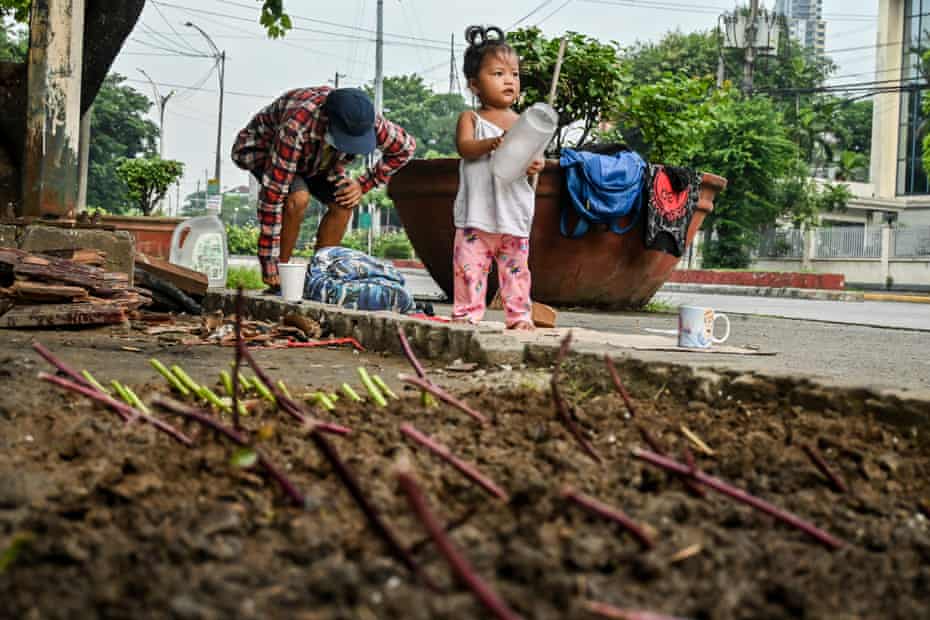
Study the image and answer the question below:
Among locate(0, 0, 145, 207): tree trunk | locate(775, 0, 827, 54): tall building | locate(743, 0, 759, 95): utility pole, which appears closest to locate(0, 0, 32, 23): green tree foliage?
locate(0, 0, 145, 207): tree trunk

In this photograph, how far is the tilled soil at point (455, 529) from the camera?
1058 mm

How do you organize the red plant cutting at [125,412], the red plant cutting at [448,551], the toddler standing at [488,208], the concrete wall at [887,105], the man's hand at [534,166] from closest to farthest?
the red plant cutting at [448,551], the red plant cutting at [125,412], the man's hand at [534,166], the toddler standing at [488,208], the concrete wall at [887,105]

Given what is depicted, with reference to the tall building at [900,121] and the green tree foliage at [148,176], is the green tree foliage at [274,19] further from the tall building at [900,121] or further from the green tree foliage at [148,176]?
the tall building at [900,121]

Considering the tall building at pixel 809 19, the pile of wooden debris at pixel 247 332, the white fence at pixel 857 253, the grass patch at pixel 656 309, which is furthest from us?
the tall building at pixel 809 19

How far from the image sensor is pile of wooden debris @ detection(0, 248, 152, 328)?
4.34 metres

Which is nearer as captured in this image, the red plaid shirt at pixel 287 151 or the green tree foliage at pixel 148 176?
the red plaid shirt at pixel 287 151

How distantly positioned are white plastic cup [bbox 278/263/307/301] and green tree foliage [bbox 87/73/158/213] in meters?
53.6

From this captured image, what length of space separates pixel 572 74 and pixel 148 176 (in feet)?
29.5

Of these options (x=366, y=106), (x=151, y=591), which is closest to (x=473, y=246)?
(x=366, y=106)

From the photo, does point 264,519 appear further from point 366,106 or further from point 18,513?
point 366,106

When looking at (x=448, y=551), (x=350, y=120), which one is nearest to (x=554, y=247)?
(x=350, y=120)

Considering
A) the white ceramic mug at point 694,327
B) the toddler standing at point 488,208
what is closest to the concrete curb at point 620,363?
the toddler standing at point 488,208

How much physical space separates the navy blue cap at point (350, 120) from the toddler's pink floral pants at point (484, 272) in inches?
51.7

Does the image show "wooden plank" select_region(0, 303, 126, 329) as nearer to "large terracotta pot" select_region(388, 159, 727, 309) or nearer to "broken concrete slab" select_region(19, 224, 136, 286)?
"broken concrete slab" select_region(19, 224, 136, 286)
